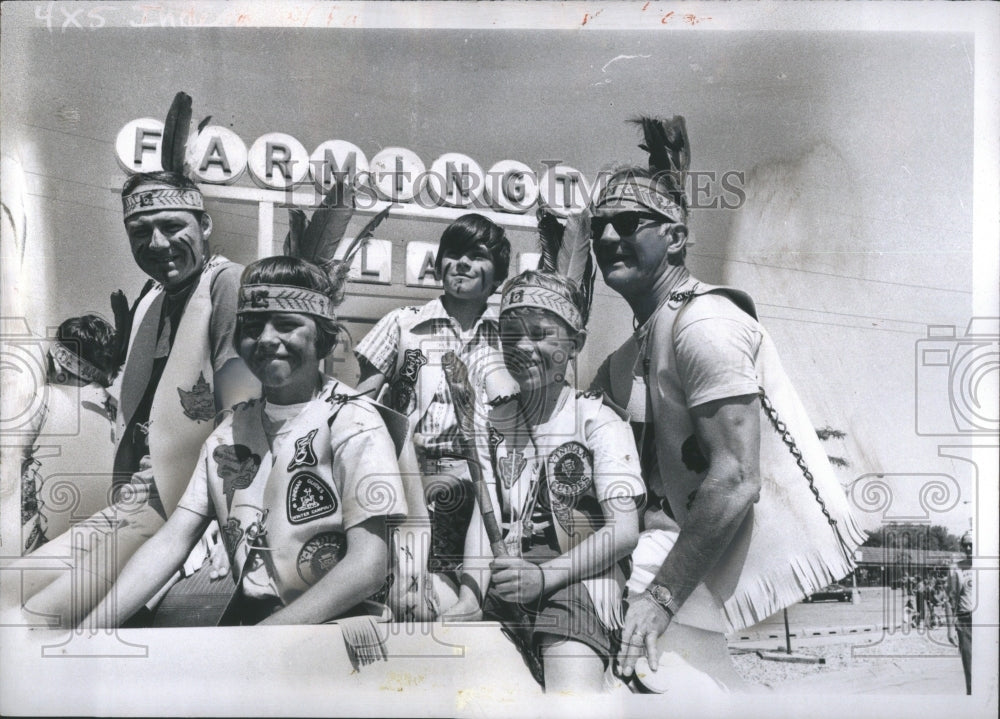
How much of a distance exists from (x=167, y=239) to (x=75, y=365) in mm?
762

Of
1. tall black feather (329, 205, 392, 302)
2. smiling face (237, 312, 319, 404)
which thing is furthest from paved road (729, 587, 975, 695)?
tall black feather (329, 205, 392, 302)

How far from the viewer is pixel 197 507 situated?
440 centimetres

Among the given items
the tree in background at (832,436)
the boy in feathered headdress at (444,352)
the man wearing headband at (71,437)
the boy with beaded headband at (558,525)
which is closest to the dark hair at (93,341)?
the man wearing headband at (71,437)

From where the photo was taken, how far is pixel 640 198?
443 cm

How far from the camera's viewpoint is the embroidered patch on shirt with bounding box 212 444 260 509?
437 centimetres

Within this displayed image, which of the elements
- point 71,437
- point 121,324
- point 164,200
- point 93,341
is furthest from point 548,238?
point 71,437

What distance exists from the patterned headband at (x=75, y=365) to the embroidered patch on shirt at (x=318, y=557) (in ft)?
4.24

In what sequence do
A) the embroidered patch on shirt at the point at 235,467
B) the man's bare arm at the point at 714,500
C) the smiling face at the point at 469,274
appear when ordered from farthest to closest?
1. the smiling face at the point at 469,274
2. the embroidered patch on shirt at the point at 235,467
3. the man's bare arm at the point at 714,500

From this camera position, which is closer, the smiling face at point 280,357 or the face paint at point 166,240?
the smiling face at point 280,357

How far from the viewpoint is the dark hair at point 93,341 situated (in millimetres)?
4508

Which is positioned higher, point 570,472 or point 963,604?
point 570,472

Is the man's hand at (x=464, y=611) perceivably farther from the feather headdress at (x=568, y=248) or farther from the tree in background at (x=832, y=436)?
the tree in background at (x=832, y=436)

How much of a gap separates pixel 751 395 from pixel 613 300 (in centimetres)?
79

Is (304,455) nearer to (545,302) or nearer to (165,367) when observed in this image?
(165,367)
